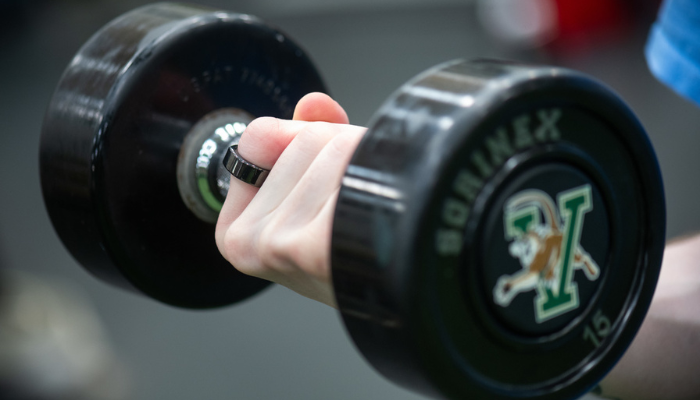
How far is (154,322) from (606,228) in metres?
1.66

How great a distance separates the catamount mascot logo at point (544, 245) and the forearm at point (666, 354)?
0.20 m

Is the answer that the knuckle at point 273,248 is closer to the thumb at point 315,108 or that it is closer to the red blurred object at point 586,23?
the thumb at point 315,108

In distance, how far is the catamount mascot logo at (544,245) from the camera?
32 cm

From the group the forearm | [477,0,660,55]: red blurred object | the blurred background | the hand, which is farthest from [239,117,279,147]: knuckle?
[477,0,660,55]: red blurred object

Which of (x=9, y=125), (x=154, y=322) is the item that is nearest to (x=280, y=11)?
(x=9, y=125)

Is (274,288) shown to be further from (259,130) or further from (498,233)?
(498,233)

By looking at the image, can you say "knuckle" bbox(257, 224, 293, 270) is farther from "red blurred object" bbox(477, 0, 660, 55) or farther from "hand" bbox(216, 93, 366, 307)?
"red blurred object" bbox(477, 0, 660, 55)

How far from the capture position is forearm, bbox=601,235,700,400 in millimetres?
521

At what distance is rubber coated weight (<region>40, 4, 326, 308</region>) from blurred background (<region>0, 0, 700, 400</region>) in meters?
1.20

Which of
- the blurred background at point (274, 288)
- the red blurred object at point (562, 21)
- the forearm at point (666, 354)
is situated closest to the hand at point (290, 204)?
the forearm at point (666, 354)

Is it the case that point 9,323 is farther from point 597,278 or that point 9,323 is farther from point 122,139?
point 597,278

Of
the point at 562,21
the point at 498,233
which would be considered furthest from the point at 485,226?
the point at 562,21

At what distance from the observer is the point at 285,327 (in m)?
1.80

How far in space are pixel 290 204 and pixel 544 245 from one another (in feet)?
0.44
